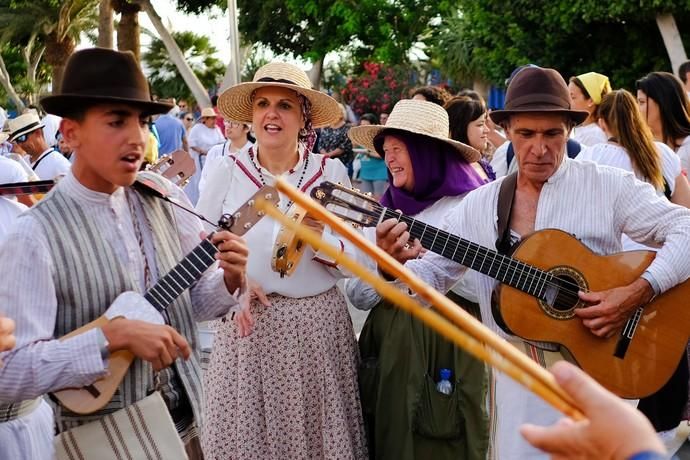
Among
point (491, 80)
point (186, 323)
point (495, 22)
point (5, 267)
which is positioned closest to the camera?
point (5, 267)

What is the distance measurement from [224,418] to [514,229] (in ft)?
5.43

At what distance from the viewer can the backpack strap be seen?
3916mm

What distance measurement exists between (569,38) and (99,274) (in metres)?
19.1

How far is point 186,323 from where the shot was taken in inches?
130

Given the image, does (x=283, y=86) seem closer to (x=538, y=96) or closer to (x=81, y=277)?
(x=538, y=96)

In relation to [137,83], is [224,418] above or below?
below

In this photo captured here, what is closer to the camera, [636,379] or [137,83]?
[137,83]

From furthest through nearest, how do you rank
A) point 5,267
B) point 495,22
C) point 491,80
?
1. point 491,80
2. point 495,22
3. point 5,267

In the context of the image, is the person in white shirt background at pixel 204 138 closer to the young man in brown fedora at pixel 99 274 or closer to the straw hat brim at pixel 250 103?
the straw hat brim at pixel 250 103

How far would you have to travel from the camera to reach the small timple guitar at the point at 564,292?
150 inches

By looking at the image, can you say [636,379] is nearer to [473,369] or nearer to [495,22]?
[473,369]

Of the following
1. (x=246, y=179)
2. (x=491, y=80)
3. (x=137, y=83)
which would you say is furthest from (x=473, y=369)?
(x=491, y=80)

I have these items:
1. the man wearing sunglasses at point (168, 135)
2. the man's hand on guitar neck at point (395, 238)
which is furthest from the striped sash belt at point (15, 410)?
the man wearing sunglasses at point (168, 135)

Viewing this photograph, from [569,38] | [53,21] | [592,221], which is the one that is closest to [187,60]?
[53,21]
